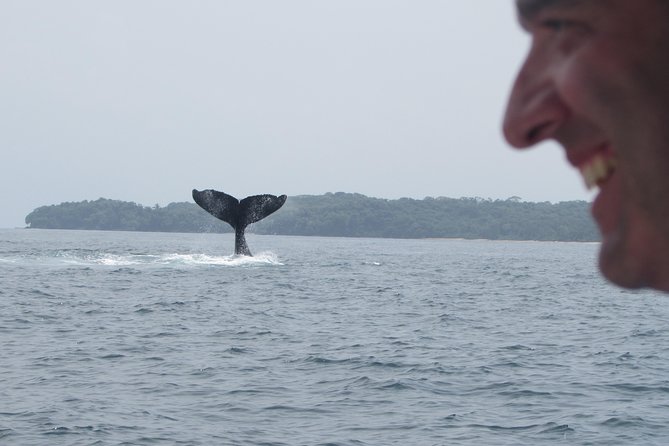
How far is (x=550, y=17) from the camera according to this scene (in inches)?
41.7

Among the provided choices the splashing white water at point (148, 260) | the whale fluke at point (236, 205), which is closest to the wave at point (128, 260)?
the splashing white water at point (148, 260)

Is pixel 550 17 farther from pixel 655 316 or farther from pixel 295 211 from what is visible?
pixel 295 211

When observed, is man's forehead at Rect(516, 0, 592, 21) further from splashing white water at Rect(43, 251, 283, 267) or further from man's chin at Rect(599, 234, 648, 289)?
splashing white water at Rect(43, 251, 283, 267)

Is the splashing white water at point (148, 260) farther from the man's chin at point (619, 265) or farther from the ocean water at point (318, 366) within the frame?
the man's chin at point (619, 265)

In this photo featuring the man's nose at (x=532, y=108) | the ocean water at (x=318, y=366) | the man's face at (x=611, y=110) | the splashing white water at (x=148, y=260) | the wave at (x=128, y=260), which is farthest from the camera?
the splashing white water at (x=148, y=260)

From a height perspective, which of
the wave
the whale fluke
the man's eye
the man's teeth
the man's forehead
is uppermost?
the whale fluke

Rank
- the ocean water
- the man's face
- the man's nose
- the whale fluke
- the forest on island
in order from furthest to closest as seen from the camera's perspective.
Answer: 1. the forest on island
2. the whale fluke
3. the ocean water
4. the man's nose
5. the man's face

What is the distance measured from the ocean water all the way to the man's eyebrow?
10126 mm

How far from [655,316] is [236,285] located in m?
13.8

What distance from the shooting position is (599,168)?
3.57 feet

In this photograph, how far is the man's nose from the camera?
1076mm

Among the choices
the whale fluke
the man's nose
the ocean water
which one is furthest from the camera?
the whale fluke

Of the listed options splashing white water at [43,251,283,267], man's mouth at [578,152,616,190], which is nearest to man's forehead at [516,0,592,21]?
man's mouth at [578,152,616,190]

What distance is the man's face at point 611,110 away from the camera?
37.8 inches
